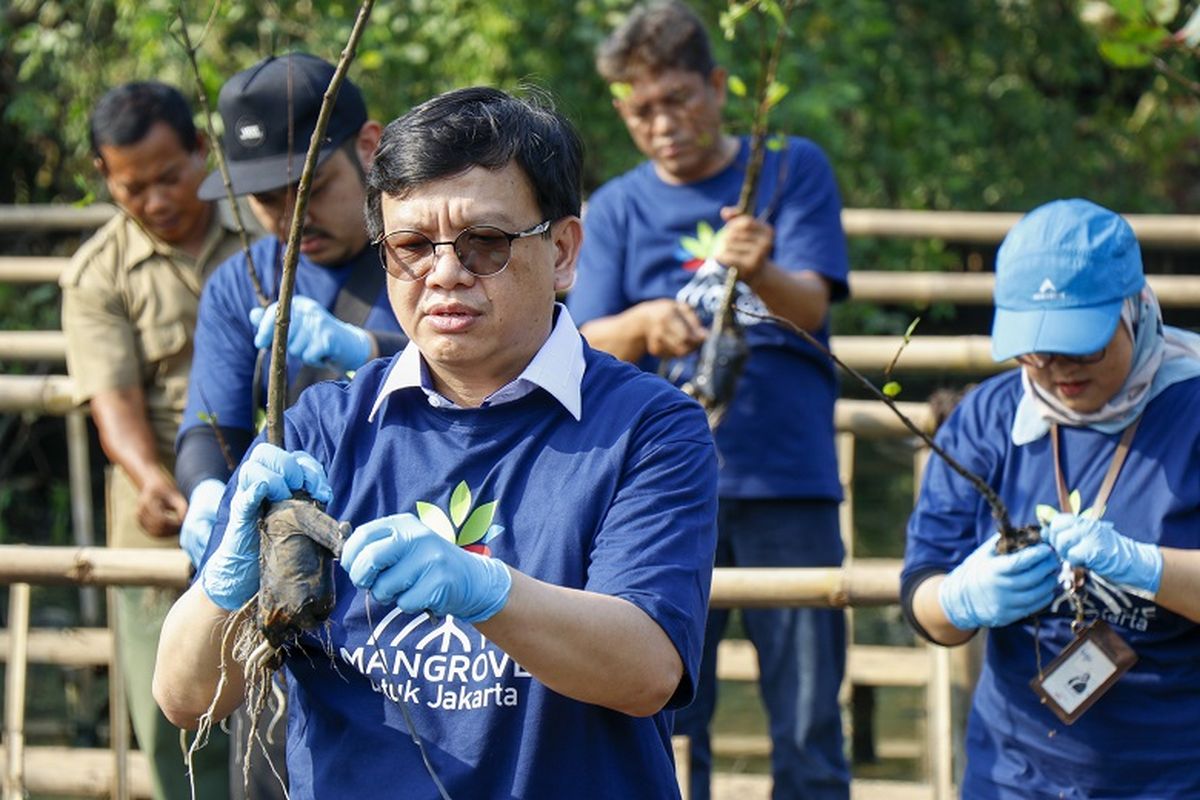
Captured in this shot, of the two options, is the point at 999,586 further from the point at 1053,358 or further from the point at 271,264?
the point at 271,264

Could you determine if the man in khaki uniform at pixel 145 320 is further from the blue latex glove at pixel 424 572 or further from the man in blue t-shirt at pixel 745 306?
the blue latex glove at pixel 424 572

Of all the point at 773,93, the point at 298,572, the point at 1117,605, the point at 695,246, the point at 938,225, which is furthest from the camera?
the point at 938,225

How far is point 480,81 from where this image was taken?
23.5 ft

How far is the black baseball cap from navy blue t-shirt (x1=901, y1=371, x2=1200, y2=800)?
1252 millimetres

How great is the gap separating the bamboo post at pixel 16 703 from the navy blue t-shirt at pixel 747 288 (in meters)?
1.54

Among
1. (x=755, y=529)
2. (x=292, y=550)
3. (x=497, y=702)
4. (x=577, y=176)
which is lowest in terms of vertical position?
(x=755, y=529)

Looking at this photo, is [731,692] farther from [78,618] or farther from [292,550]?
[292,550]

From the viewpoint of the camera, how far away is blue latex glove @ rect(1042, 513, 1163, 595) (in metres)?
2.83

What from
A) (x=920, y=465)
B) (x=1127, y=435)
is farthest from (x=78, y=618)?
(x=1127, y=435)

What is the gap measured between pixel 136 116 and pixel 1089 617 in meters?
2.35

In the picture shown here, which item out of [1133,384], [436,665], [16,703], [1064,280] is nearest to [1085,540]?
[1133,384]

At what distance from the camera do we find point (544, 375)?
7.07 ft

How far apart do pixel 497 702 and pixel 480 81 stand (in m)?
5.32

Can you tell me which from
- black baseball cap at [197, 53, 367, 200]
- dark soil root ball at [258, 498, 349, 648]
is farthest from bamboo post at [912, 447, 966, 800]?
dark soil root ball at [258, 498, 349, 648]
